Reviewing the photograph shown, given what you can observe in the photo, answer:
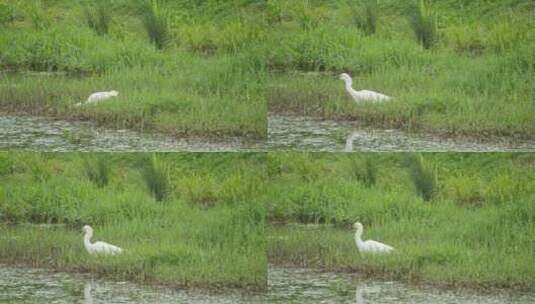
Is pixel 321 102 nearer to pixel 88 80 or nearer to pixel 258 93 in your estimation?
pixel 258 93

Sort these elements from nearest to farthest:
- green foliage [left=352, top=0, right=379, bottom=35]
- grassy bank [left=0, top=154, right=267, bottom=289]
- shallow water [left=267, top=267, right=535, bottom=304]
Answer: shallow water [left=267, top=267, right=535, bottom=304] < grassy bank [left=0, top=154, right=267, bottom=289] < green foliage [left=352, top=0, right=379, bottom=35]

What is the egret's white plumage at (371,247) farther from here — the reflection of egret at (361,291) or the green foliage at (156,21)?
the green foliage at (156,21)

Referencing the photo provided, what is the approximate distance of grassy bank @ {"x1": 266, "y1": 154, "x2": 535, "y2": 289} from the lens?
598 centimetres

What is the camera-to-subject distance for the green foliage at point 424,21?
612 centimetres

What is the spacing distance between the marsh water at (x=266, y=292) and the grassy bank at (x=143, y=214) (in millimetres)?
64

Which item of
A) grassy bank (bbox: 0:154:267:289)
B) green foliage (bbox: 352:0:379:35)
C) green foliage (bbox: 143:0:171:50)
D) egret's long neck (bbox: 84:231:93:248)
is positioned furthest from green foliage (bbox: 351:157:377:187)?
egret's long neck (bbox: 84:231:93:248)

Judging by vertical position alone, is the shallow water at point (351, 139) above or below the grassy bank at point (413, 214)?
above

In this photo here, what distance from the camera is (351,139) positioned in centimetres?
604

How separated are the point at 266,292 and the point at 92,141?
1.26 meters

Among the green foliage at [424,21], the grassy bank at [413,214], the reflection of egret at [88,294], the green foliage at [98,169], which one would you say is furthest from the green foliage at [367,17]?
the reflection of egret at [88,294]

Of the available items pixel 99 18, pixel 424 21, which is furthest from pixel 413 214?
pixel 99 18

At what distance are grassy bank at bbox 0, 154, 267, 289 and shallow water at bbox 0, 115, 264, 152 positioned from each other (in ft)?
0.17

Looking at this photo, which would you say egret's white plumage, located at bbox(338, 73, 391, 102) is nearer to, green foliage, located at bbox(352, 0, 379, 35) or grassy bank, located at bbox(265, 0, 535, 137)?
grassy bank, located at bbox(265, 0, 535, 137)

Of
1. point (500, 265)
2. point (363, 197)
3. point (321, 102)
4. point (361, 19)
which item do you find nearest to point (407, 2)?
point (361, 19)
